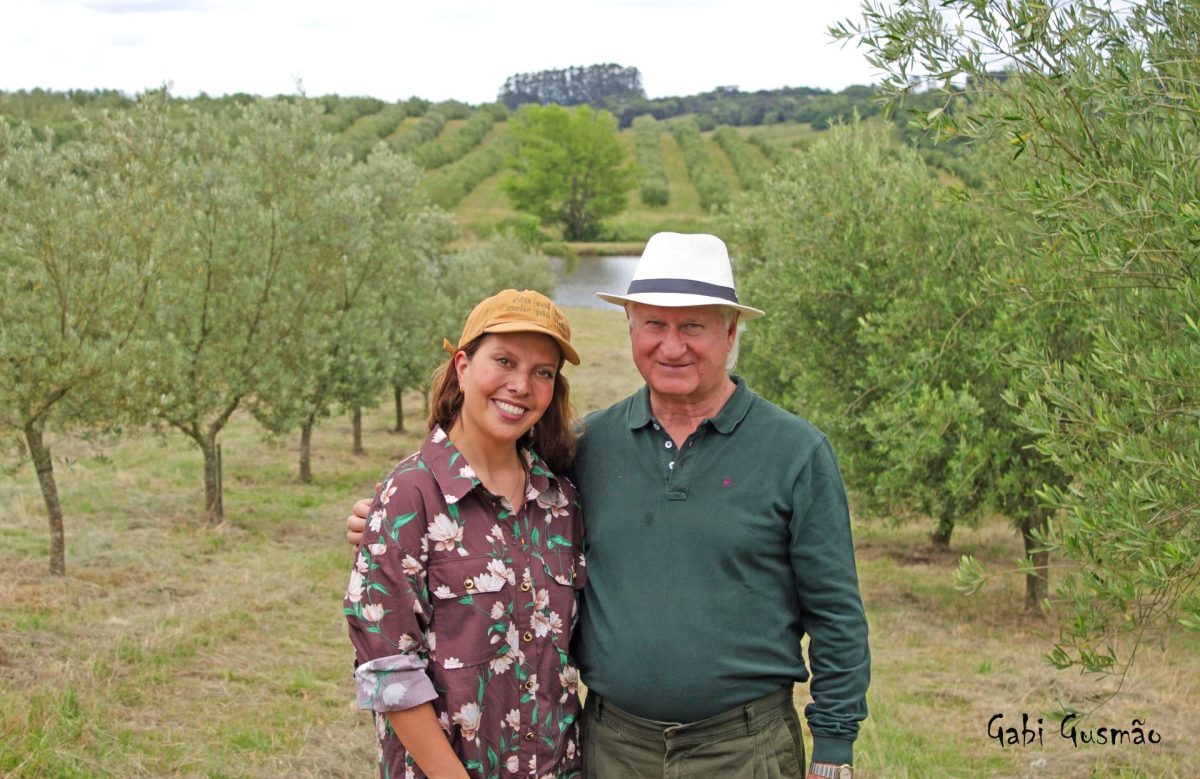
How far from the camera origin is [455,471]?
364 centimetres

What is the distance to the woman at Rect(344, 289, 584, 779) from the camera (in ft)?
11.2

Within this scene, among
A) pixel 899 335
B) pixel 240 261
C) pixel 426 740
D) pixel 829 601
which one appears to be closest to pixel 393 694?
pixel 426 740

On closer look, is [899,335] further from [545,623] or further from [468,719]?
[468,719]

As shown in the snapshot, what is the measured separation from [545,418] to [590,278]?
72.8m

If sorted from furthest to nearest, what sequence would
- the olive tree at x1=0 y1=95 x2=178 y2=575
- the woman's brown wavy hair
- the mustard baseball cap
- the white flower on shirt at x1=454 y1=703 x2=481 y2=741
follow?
the olive tree at x1=0 y1=95 x2=178 y2=575, the woman's brown wavy hair, the mustard baseball cap, the white flower on shirt at x1=454 y1=703 x2=481 y2=741

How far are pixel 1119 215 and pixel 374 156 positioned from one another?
21771 millimetres

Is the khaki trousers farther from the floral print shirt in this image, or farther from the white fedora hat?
the white fedora hat

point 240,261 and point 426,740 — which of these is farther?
point 240,261

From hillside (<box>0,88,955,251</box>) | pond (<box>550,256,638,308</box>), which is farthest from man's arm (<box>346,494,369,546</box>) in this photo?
hillside (<box>0,88,955,251</box>)

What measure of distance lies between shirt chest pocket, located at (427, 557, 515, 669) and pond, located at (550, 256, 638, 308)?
183 feet

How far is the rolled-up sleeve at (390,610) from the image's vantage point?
11.1 feet

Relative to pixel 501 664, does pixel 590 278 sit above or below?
below
